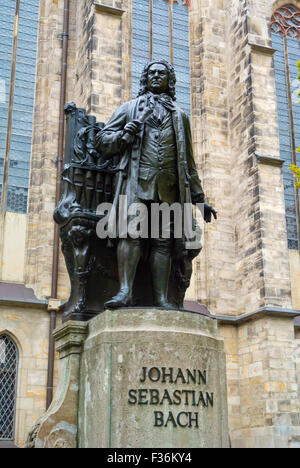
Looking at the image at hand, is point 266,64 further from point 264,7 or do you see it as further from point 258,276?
point 258,276

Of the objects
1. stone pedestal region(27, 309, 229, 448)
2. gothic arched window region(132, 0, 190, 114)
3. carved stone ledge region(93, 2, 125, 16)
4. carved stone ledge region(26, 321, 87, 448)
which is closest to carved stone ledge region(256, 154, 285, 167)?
gothic arched window region(132, 0, 190, 114)

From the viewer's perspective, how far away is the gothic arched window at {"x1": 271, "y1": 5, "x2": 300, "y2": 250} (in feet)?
59.6

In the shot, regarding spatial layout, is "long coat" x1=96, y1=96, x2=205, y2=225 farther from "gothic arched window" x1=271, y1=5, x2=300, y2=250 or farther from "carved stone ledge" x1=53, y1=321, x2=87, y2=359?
"gothic arched window" x1=271, y1=5, x2=300, y2=250

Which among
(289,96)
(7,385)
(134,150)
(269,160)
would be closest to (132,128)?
(134,150)

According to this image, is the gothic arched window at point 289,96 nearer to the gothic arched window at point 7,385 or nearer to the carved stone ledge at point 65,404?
the gothic arched window at point 7,385

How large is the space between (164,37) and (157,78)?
13.5m

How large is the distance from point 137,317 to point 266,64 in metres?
13.8

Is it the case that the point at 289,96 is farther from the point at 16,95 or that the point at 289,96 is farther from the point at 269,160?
the point at 16,95

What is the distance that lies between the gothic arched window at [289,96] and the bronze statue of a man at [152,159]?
42.2 ft

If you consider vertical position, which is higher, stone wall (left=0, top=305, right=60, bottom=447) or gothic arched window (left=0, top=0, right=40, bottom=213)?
gothic arched window (left=0, top=0, right=40, bottom=213)

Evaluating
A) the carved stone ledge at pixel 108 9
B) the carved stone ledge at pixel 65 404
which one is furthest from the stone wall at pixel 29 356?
the carved stone ledge at pixel 65 404

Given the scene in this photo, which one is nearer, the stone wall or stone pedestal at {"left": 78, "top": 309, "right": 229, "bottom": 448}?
stone pedestal at {"left": 78, "top": 309, "right": 229, "bottom": 448}

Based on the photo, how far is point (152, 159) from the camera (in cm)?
523

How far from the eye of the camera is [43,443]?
462 cm
